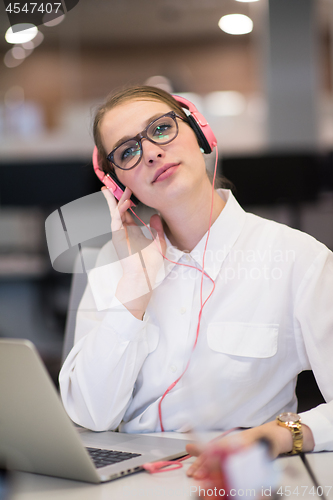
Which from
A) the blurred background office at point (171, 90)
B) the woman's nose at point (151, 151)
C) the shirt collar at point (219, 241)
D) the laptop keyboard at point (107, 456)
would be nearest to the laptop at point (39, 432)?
the laptop keyboard at point (107, 456)

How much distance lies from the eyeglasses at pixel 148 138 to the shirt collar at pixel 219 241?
21 cm

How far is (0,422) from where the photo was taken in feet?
1.98

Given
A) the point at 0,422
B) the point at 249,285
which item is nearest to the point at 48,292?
the point at 249,285

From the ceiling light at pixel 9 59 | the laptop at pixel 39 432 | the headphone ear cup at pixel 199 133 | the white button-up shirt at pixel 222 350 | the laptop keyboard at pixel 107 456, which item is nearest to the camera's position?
the laptop at pixel 39 432

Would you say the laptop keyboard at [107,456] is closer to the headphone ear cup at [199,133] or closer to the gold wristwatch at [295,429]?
the gold wristwatch at [295,429]

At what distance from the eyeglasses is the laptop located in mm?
563

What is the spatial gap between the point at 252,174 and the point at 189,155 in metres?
1.22

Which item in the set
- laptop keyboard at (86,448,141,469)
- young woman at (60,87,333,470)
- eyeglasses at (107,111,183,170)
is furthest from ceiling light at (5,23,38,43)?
laptop keyboard at (86,448,141,469)

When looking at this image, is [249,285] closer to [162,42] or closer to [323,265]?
[323,265]

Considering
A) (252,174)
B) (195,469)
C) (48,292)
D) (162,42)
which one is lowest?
(48,292)

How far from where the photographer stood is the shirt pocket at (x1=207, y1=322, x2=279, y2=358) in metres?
0.93

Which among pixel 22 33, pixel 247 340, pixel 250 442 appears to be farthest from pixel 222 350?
pixel 22 33

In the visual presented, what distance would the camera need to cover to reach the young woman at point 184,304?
0.92 metres

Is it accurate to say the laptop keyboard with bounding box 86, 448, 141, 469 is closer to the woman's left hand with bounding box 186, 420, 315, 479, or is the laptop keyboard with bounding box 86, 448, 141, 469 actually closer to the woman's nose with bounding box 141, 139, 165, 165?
the woman's left hand with bounding box 186, 420, 315, 479
